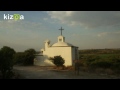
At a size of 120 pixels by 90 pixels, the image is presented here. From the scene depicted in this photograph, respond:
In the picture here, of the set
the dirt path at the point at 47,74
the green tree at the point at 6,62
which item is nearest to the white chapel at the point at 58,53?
the dirt path at the point at 47,74

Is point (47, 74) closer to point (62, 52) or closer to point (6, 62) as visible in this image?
point (62, 52)

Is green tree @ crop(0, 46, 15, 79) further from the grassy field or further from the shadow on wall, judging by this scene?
the grassy field

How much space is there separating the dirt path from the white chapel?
0.21m

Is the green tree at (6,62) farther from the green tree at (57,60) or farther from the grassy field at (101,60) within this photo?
the grassy field at (101,60)

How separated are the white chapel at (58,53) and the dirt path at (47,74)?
0.21 metres

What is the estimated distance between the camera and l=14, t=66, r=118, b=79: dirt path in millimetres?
3854

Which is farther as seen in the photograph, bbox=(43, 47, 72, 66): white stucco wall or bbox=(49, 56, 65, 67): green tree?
bbox=(43, 47, 72, 66): white stucco wall

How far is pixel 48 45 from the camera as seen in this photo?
4230 mm

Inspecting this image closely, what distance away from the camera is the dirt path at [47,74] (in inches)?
152

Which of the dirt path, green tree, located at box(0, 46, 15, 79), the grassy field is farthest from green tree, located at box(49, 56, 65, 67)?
green tree, located at box(0, 46, 15, 79)
